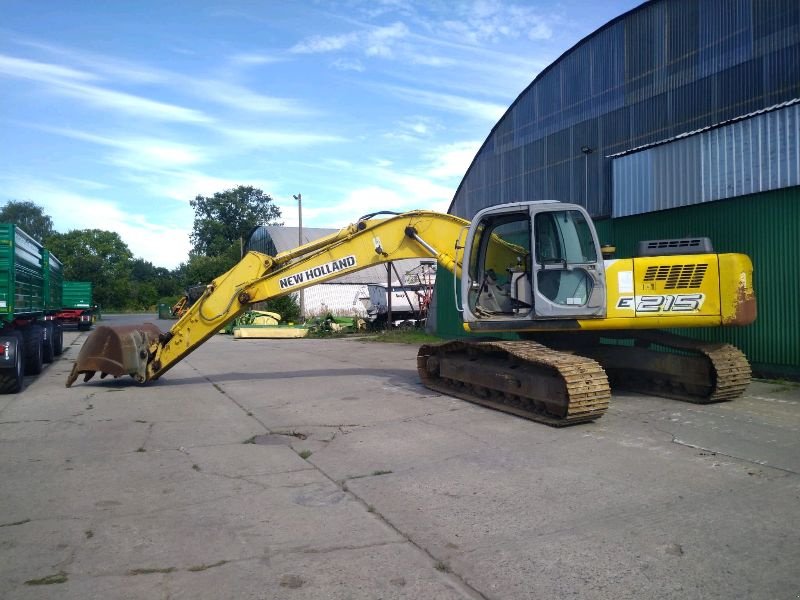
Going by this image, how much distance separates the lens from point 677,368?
32.4 ft

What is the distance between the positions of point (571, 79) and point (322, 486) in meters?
18.9

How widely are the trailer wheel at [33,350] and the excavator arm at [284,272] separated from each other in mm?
3048

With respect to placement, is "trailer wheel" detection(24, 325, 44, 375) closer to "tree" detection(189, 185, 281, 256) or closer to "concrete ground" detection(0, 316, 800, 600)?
"concrete ground" detection(0, 316, 800, 600)

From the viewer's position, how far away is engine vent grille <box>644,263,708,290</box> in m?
9.12

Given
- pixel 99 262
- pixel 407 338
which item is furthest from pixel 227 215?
pixel 407 338

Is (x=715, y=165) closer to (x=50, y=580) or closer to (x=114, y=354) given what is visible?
(x=114, y=354)

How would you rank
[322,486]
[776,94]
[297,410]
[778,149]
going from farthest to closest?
[776,94], [778,149], [297,410], [322,486]

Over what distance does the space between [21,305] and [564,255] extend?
10.5 metres

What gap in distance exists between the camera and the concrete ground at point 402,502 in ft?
13.5

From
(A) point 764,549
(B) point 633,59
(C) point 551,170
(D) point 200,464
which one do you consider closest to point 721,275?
(A) point 764,549

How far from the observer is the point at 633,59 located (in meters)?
19.2

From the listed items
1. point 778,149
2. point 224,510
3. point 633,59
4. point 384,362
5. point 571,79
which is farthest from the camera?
point 571,79

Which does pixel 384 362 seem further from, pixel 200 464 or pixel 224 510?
pixel 224 510

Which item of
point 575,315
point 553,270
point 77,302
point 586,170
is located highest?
point 586,170
